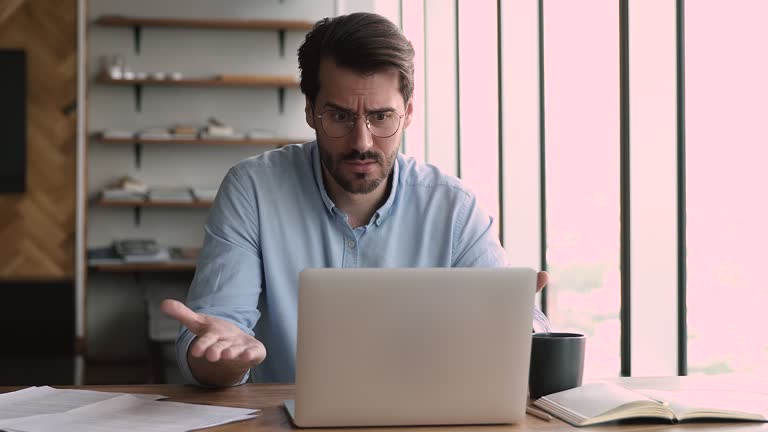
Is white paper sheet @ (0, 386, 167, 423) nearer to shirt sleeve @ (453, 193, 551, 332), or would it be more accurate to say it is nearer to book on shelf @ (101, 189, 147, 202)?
shirt sleeve @ (453, 193, 551, 332)

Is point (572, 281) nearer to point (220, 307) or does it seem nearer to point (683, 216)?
point (683, 216)

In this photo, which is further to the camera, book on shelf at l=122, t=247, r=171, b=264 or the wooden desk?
book on shelf at l=122, t=247, r=171, b=264

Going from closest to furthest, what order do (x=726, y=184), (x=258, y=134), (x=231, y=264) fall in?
(x=231, y=264), (x=726, y=184), (x=258, y=134)

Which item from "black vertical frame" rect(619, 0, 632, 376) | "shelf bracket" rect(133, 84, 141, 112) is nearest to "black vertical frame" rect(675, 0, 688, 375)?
"black vertical frame" rect(619, 0, 632, 376)

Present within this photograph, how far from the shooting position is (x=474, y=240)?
193 cm

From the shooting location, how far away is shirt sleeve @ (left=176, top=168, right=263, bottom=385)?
168 cm

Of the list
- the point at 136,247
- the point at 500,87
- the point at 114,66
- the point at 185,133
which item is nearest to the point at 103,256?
the point at 136,247

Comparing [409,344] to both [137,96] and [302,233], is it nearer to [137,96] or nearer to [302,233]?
[302,233]

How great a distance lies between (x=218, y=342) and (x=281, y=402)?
13cm

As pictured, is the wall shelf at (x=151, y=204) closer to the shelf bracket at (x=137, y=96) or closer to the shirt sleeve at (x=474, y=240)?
the shelf bracket at (x=137, y=96)

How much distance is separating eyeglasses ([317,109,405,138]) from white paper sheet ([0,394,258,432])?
0.69 meters

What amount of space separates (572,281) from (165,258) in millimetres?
2793

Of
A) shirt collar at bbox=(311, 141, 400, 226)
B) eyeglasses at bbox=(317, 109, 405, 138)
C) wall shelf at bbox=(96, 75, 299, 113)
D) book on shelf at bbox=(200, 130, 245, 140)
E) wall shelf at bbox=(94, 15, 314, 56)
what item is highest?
wall shelf at bbox=(94, 15, 314, 56)

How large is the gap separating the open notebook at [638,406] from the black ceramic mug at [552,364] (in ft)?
0.12
